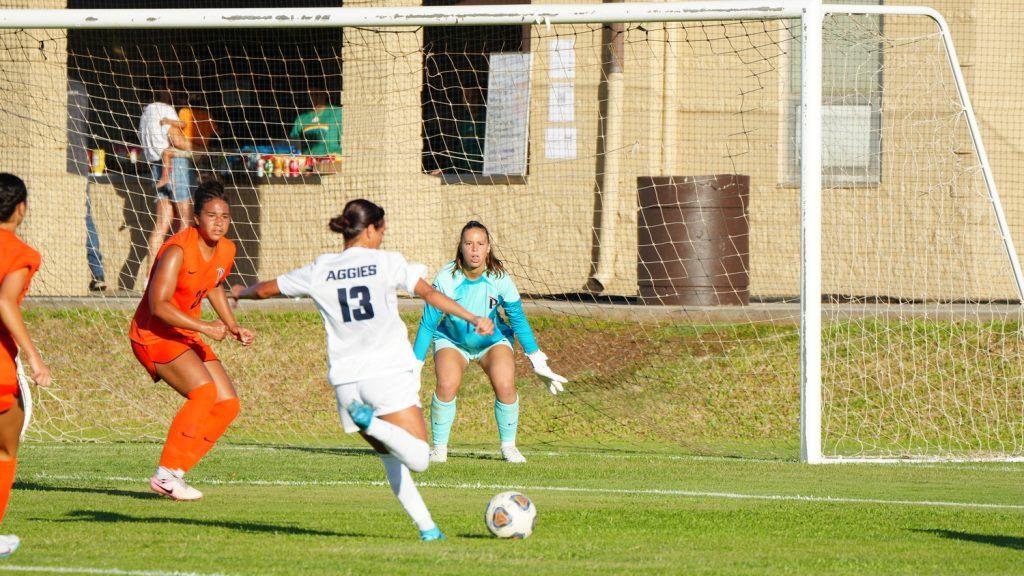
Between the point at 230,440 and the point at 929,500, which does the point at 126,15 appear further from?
the point at 929,500

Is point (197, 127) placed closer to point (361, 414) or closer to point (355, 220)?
point (355, 220)

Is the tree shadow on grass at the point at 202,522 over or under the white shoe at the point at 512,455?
over

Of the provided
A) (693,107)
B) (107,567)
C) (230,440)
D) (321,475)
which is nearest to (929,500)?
(321,475)

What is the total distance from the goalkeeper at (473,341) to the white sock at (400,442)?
416 cm

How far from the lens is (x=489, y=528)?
22.3 ft

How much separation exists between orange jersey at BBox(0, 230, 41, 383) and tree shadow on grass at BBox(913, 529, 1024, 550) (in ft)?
15.4

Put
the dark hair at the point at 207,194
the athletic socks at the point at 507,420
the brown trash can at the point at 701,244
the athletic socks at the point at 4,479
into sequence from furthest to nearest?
the brown trash can at the point at 701,244 → the athletic socks at the point at 507,420 → the dark hair at the point at 207,194 → the athletic socks at the point at 4,479

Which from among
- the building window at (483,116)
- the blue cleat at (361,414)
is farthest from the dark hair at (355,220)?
the building window at (483,116)

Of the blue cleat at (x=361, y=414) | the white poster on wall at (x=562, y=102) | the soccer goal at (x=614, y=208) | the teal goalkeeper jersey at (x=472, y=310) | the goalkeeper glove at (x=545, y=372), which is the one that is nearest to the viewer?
the blue cleat at (x=361, y=414)

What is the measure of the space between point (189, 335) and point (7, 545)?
2.63 m

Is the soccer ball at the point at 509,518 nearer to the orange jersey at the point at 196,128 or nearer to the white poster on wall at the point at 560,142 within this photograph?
the orange jersey at the point at 196,128

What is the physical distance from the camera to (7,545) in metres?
6.26

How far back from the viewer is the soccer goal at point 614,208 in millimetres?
13148


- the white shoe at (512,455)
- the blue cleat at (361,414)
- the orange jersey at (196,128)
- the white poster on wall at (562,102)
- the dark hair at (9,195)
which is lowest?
the white shoe at (512,455)
